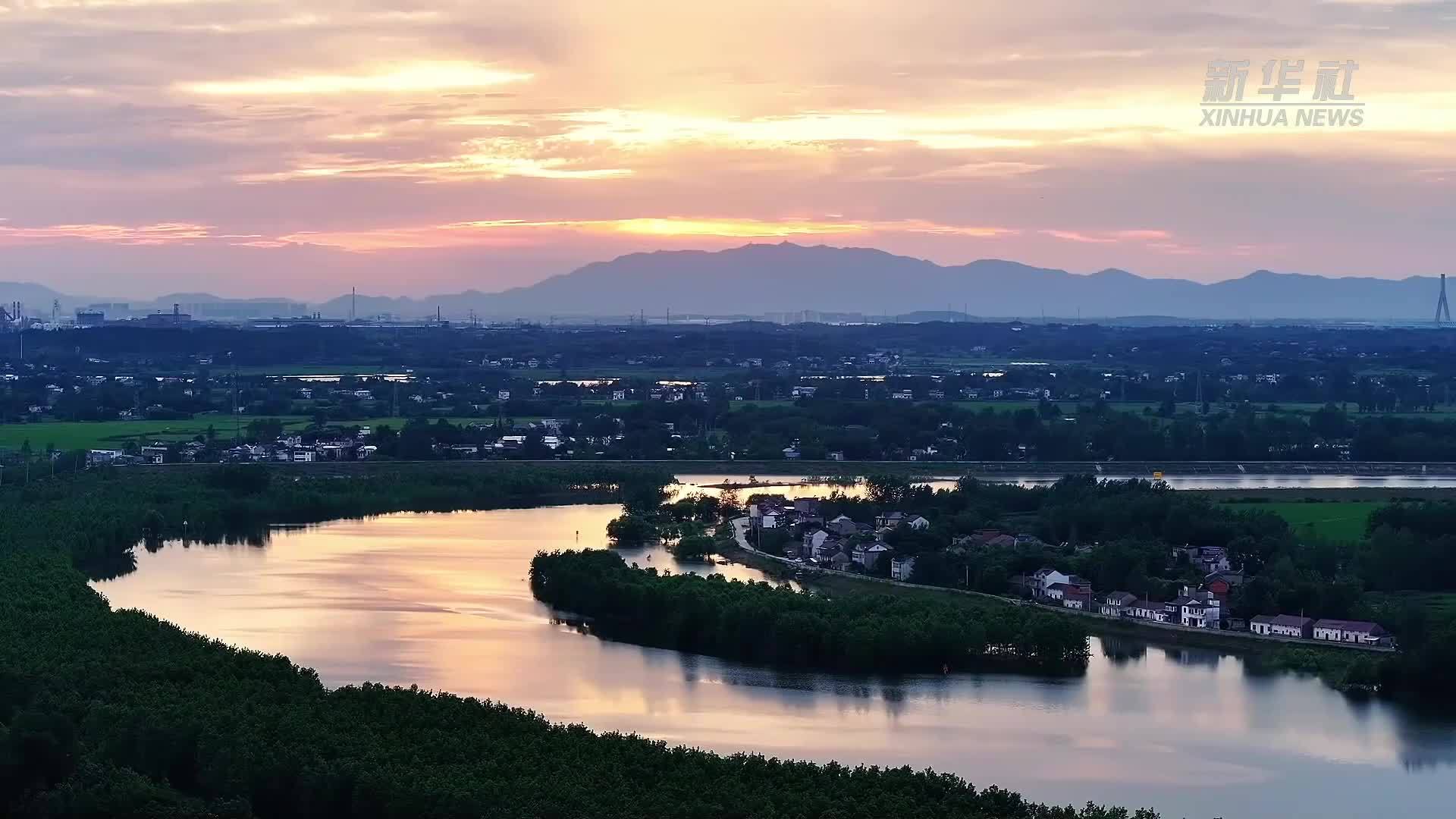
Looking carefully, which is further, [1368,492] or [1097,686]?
[1368,492]

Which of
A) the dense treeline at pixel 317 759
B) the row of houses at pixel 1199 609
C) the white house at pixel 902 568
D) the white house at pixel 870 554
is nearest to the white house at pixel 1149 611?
the row of houses at pixel 1199 609

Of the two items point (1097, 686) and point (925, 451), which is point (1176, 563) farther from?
point (925, 451)

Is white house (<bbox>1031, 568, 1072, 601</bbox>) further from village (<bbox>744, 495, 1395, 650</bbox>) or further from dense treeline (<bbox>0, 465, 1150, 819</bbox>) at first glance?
dense treeline (<bbox>0, 465, 1150, 819</bbox>)

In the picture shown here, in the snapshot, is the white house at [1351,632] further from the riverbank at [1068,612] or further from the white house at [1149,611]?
the white house at [1149,611]

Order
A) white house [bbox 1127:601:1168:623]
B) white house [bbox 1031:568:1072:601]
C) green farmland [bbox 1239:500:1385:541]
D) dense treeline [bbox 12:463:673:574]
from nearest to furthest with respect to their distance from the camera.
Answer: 1. white house [bbox 1127:601:1168:623]
2. white house [bbox 1031:568:1072:601]
3. dense treeline [bbox 12:463:673:574]
4. green farmland [bbox 1239:500:1385:541]

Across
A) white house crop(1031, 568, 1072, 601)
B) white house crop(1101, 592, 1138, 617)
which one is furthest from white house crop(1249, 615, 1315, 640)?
white house crop(1031, 568, 1072, 601)

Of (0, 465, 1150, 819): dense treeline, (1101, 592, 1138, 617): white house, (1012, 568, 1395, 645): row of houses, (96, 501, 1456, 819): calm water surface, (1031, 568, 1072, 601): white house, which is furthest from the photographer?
(1031, 568, 1072, 601): white house

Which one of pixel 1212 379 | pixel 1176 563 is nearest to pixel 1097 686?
Result: pixel 1176 563

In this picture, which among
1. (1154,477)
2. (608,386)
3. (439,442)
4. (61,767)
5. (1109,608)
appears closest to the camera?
(61,767)
